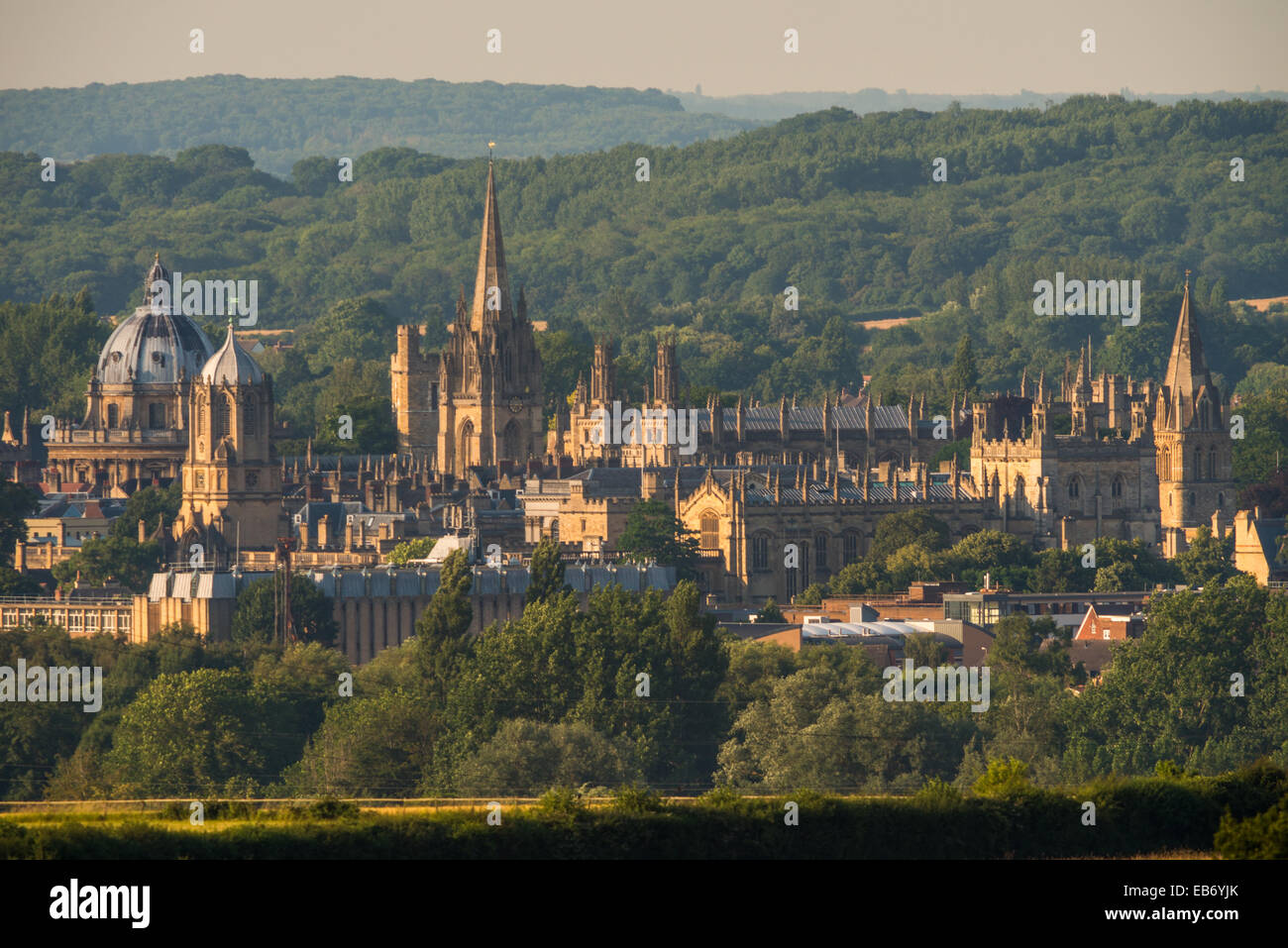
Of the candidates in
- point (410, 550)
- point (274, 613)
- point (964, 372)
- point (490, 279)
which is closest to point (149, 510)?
point (410, 550)

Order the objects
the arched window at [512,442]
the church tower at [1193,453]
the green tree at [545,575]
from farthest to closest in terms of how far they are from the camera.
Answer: the arched window at [512,442]
the church tower at [1193,453]
the green tree at [545,575]

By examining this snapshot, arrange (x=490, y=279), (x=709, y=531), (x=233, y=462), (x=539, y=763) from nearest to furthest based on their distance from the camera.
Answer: (x=539, y=763)
(x=709, y=531)
(x=233, y=462)
(x=490, y=279)

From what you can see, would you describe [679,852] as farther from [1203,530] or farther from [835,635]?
[1203,530]

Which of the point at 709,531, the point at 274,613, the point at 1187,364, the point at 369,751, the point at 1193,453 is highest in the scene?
the point at 1187,364

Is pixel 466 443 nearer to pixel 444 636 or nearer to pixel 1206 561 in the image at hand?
pixel 1206 561

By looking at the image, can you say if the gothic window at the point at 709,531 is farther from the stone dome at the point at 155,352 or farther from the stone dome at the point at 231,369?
Result: the stone dome at the point at 155,352

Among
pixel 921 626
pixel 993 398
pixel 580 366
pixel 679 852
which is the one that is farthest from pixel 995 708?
pixel 580 366

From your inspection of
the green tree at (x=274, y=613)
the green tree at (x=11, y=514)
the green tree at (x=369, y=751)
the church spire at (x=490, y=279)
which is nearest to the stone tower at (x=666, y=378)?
the church spire at (x=490, y=279)
